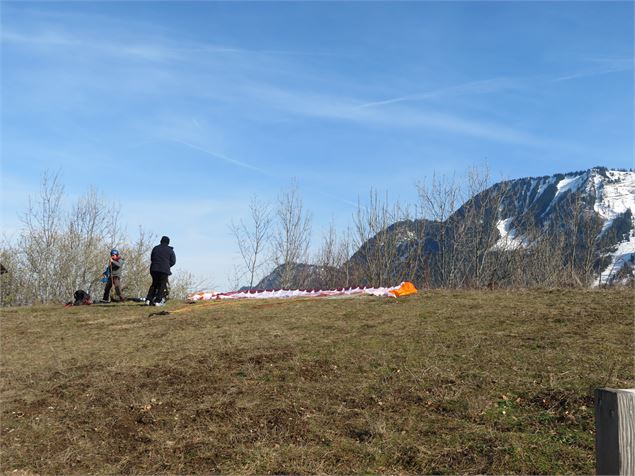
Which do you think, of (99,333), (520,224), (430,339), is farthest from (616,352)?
(520,224)

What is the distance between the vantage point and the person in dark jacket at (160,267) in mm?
16422

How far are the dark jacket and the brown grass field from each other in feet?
15.4

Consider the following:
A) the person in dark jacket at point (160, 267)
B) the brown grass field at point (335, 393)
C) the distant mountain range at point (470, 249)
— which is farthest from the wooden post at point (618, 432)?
the distant mountain range at point (470, 249)

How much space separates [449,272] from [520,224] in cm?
682

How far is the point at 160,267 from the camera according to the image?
16.4 metres

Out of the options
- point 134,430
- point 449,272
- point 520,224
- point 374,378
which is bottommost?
point 134,430

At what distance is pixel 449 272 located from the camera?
124 feet

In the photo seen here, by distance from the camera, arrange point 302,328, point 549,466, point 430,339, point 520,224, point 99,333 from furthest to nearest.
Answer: point 520,224 < point 99,333 < point 302,328 < point 430,339 < point 549,466

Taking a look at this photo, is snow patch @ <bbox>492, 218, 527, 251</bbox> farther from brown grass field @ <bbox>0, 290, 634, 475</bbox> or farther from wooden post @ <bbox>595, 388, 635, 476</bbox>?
wooden post @ <bbox>595, 388, 635, 476</bbox>

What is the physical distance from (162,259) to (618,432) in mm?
15353

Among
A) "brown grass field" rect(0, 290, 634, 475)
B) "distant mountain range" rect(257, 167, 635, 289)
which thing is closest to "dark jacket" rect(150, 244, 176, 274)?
"brown grass field" rect(0, 290, 634, 475)

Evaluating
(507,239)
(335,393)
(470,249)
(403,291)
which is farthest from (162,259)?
(507,239)

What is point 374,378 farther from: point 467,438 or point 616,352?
point 616,352

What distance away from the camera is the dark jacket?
16406mm
